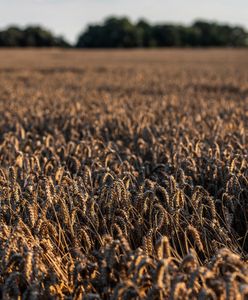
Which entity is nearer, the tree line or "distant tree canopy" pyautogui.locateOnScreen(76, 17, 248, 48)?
the tree line

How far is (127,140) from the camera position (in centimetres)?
543

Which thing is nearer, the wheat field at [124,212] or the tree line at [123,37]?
the wheat field at [124,212]

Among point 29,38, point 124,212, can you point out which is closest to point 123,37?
point 29,38

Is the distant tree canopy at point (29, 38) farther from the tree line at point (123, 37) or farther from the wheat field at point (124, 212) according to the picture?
the wheat field at point (124, 212)

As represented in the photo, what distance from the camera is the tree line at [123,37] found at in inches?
2884

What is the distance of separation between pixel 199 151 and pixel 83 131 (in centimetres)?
189

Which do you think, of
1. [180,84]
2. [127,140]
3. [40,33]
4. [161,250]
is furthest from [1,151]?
[40,33]

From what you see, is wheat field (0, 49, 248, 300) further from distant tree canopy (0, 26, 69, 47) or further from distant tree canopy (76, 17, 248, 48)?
distant tree canopy (76, 17, 248, 48)

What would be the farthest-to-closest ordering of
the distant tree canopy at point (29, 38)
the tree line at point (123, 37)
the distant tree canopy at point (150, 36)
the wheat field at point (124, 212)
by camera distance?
the distant tree canopy at point (150, 36) < the tree line at point (123, 37) < the distant tree canopy at point (29, 38) < the wheat field at point (124, 212)

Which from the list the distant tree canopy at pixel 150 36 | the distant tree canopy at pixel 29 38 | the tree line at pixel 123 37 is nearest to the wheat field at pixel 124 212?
the distant tree canopy at pixel 29 38

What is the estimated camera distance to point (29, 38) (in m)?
73.0

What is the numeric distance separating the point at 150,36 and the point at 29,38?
2085 cm

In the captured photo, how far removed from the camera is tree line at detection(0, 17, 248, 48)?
73.2 metres

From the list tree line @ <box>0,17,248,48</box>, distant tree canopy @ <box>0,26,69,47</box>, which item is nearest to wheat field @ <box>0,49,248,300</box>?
distant tree canopy @ <box>0,26,69,47</box>
